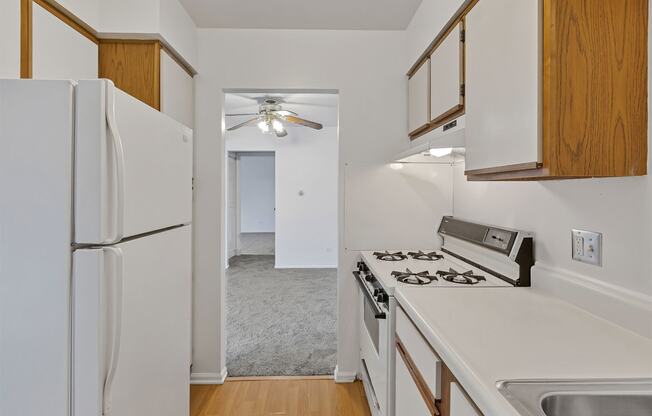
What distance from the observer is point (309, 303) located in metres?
4.31

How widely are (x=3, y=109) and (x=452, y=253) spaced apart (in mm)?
2234

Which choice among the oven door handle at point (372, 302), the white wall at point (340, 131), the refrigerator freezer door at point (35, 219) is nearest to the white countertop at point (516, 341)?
the oven door handle at point (372, 302)

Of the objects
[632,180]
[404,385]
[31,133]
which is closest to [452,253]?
[404,385]

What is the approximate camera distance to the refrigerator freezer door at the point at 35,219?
1.02 meters

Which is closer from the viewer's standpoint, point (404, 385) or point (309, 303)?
point (404, 385)

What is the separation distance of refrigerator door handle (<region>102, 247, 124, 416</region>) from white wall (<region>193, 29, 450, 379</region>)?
1512 mm

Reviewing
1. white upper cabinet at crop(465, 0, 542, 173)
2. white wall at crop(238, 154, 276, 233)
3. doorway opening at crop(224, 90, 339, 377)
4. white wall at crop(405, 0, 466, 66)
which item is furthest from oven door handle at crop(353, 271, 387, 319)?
white wall at crop(238, 154, 276, 233)

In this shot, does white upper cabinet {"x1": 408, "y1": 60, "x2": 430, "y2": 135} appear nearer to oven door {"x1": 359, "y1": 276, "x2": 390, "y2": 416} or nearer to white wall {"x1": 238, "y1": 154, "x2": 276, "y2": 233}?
oven door {"x1": 359, "y1": 276, "x2": 390, "y2": 416}

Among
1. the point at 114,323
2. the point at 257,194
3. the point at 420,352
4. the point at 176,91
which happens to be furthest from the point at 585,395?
the point at 257,194

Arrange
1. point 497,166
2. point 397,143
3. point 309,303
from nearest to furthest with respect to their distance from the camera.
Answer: point 497,166 < point 397,143 < point 309,303

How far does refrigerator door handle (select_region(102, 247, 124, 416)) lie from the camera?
3.48 feet

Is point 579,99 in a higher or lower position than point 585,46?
lower

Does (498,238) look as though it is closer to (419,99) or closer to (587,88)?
(587,88)

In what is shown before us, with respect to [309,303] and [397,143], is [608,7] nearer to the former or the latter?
[397,143]
